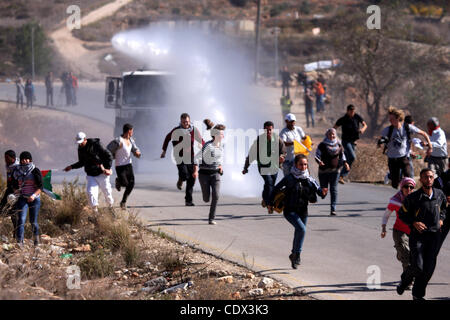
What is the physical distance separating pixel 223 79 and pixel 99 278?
43.7 feet

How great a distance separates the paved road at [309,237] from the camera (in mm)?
8859

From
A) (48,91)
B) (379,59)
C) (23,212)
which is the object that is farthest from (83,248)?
(48,91)

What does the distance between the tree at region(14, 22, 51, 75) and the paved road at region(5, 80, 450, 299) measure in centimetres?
3420

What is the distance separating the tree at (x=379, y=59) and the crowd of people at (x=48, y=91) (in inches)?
577

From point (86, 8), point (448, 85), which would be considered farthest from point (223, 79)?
point (86, 8)

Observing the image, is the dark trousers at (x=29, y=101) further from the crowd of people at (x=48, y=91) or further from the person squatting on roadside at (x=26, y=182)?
the person squatting on roadside at (x=26, y=182)

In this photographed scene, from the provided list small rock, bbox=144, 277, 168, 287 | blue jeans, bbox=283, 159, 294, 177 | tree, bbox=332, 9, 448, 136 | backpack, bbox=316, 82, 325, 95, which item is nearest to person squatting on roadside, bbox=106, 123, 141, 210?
blue jeans, bbox=283, 159, 294, 177

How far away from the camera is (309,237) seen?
37.4 feet

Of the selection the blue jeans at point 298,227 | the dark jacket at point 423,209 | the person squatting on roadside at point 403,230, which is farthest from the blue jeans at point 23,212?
the dark jacket at point 423,209

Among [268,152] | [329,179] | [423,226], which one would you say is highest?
[268,152]

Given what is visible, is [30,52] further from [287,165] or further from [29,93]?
[287,165]

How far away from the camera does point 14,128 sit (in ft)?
111

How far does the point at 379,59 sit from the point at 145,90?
13681 millimetres
